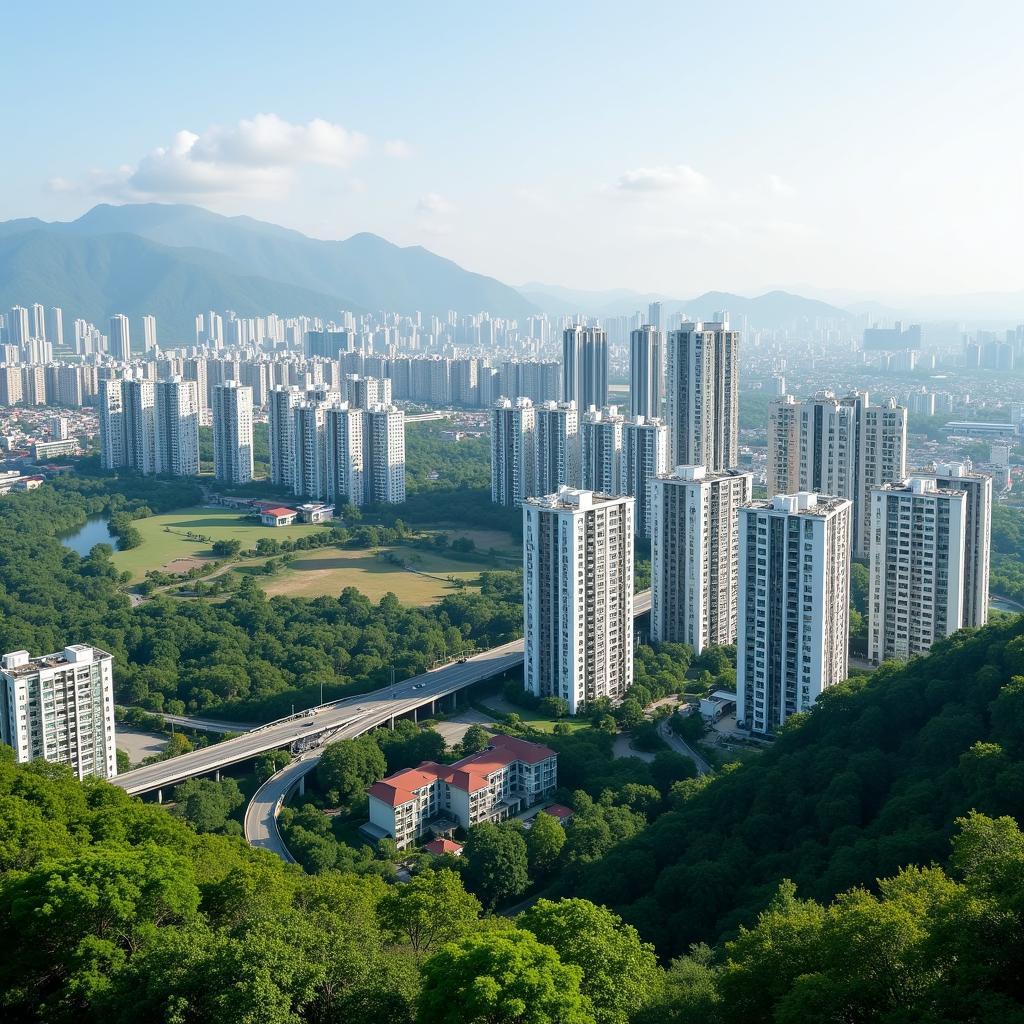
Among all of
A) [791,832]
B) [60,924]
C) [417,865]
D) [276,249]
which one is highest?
[276,249]

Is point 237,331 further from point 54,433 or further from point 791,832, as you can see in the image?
point 791,832

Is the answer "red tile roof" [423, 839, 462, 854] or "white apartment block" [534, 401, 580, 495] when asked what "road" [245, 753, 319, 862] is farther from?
"white apartment block" [534, 401, 580, 495]

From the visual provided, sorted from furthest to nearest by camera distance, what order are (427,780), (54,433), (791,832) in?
(54,433), (427,780), (791,832)

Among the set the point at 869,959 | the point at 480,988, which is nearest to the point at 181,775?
the point at 480,988

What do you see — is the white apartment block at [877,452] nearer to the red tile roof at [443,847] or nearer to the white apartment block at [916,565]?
the white apartment block at [916,565]

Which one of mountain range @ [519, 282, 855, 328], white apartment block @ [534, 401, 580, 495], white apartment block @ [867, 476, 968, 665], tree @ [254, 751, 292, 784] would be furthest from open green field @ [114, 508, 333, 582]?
mountain range @ [519, 282, 855, 328]

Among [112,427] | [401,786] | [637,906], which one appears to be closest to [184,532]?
[112,427]

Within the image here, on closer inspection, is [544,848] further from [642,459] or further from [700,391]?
[700,391]

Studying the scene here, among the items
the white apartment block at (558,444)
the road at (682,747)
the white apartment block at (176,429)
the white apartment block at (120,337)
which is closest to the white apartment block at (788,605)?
the road at (682,747)
